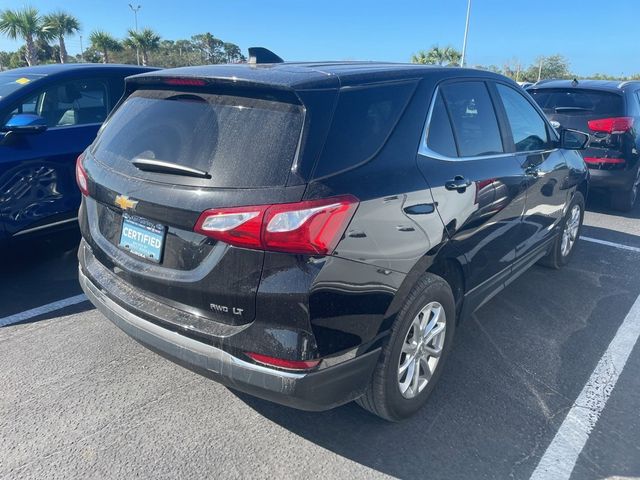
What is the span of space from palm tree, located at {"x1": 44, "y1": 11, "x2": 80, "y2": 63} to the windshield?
36665 millimetres

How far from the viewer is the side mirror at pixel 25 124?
3.96m

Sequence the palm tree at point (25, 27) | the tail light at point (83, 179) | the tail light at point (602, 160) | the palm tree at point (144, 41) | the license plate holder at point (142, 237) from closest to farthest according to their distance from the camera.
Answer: the license plate holder at point (142, 237)
the tail light at point (83, 179)
the tail light at point (602, 160)
the palm tree at point (25, 27)
the palm tree at point (144, 41)

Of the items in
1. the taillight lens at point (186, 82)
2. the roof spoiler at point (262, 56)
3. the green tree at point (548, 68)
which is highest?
the roof spoiler at point (262, 56)

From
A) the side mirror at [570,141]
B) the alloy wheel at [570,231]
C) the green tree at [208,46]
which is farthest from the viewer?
the green tree at [208,46]

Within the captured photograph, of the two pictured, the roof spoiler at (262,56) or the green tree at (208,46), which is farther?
the green tree at (208,46)

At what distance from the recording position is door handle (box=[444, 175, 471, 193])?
2.64m

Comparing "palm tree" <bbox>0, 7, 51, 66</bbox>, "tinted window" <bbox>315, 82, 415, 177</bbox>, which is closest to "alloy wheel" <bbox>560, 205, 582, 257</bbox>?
"tinted window" <bbox>315, 82, 415, 177</bbox>

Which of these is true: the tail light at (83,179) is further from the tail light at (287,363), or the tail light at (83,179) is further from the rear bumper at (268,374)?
the tail light at (287,363)

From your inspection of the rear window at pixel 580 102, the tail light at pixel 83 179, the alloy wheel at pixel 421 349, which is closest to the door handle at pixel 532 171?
the alloy wheel at pixel 421 349

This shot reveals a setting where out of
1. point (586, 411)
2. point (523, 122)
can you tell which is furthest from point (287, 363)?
point (523, 122)

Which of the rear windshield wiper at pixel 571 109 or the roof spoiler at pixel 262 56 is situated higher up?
the roof spoiler at pixel 262 56

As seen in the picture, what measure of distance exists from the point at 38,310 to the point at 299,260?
279cm

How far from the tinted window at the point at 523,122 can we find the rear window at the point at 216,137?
2097 millimetres

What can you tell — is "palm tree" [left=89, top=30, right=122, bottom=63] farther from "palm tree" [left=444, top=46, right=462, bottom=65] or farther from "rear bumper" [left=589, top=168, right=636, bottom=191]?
"rear bumper" [left=589, top=168, right=636, bottom=191]
